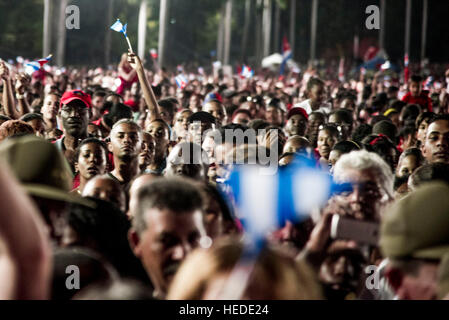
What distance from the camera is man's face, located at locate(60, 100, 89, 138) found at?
8.77 meters

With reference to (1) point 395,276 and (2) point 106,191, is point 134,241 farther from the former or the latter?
(2) point 106,191

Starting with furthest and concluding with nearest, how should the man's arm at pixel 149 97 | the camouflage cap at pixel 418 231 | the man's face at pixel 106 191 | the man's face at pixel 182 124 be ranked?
1. the man's face at pixel 182 124
2. the man's arm at pixel 149 97
3. the man's face at pixel 106 191
4. the camouflage cap at pixel 418 231

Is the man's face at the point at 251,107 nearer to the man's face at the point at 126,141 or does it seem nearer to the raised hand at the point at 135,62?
the raised hand at the point at 135,62

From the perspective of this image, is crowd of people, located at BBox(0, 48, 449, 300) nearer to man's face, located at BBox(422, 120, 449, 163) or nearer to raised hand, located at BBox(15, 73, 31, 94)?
man's face, located at BBox(422, 120, 449, 163)

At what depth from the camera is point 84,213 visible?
417 cm

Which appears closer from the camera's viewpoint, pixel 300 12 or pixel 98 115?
pixel 98 115

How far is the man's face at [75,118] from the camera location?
877 centimetres

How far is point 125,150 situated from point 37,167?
4.14 m

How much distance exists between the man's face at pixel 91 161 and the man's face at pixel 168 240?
320cm

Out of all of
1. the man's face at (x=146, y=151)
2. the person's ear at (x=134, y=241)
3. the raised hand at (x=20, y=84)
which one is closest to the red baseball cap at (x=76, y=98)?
the man's face at (x=146, y=151)

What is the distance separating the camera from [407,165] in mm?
7742
